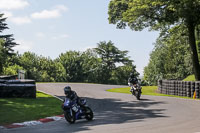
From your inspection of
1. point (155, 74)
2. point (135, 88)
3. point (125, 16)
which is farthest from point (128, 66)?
point (135, 88)

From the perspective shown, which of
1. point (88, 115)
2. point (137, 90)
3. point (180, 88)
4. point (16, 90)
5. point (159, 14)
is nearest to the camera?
point (88, 115)

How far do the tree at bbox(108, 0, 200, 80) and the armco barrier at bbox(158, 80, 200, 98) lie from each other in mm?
5019

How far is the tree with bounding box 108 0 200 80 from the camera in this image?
2672 cm

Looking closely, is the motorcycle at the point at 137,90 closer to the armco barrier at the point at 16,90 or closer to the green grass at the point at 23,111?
the green grass at the point at 23,111

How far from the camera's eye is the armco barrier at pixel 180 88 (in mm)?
22592

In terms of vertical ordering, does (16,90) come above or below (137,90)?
below

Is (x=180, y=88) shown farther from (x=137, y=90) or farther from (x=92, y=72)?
(x=92, y=72)

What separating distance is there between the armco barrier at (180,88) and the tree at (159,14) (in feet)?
16.5

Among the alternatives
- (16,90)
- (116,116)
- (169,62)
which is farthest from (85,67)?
(116,116)

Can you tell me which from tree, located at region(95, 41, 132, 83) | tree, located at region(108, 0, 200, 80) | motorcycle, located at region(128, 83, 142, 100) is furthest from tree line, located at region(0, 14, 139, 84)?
motorcycle, located at region(128, 83, 142, 100)

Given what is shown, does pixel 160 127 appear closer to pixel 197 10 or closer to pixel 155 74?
pixel 197 10

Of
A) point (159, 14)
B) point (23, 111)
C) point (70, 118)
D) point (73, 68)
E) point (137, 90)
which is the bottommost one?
point (23, 111)

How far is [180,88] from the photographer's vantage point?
24.5 m

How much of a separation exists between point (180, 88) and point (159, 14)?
958cm
